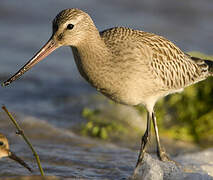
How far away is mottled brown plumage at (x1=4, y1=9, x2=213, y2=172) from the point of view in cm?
644

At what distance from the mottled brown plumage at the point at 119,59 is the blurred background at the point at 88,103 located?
1.04 meters

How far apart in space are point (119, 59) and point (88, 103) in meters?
4.13

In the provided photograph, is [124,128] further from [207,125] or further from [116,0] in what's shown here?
[116,0]

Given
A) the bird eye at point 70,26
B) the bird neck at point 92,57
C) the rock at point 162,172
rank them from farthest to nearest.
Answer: the bird neck at point 92,57 < the bird eye at point 70,26 < the rock at point 162,172

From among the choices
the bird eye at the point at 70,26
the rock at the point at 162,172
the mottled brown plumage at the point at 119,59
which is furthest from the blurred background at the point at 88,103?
the bird eye at the point at 70,26

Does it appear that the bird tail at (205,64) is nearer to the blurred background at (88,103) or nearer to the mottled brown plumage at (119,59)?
the mottled brown plumage at (119,59)

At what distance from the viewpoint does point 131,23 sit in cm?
1523

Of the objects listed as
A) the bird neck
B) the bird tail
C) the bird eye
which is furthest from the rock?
the bird eye

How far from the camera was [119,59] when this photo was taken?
6.70 m

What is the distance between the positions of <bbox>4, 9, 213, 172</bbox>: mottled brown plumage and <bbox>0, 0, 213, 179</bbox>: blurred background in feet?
3.41

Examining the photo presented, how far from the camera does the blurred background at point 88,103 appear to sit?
7.61 metres

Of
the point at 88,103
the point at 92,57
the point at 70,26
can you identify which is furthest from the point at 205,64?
the point at 88,103

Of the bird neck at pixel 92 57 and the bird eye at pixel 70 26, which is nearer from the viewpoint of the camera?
the bird eye at pixel 70 26

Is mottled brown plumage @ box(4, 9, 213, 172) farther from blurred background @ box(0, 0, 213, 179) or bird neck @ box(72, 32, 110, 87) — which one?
blurred background @ box(0, 0, 213, 179)
